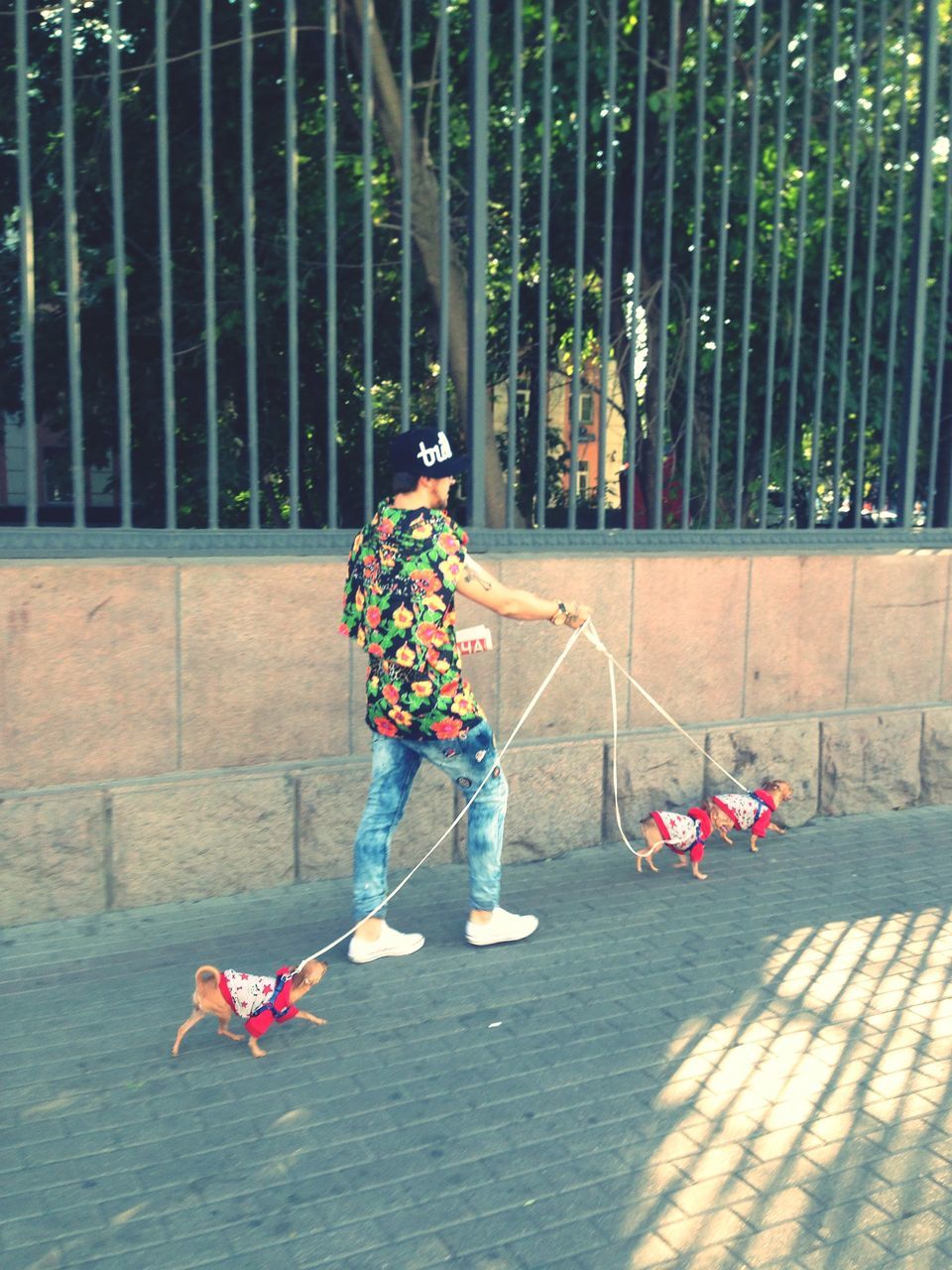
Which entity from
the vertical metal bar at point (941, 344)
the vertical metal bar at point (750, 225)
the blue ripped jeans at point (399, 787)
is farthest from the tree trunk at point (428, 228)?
the vertical metal bar at point (941, 344)

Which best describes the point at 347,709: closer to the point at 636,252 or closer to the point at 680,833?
the point at 680,833

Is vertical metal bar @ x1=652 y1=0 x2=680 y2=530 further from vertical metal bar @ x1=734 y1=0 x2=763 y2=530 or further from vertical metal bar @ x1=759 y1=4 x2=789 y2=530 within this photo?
vertical metal bar @ x1=759 y1=4 x2=789 y2=530

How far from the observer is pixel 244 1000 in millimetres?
3963

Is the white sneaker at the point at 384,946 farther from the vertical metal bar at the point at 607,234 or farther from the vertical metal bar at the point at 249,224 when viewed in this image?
the vertical metal bar at the point at 607,234

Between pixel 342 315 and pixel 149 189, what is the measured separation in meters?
1.26

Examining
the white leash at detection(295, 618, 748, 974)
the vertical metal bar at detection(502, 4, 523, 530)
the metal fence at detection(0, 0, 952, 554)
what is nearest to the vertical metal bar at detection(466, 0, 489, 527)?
the metal fence at detection(0, 0, 952, 554)

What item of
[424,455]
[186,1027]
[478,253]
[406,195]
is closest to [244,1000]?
[186,1027]

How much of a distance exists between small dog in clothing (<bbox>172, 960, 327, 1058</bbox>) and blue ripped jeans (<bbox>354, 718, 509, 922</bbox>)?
0.76 m

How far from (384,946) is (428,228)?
368 cm

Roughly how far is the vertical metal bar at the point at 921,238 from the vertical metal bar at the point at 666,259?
151 centimetres

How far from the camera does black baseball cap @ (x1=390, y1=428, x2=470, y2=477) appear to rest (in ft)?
14.7

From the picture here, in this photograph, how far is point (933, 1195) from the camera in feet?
10.7

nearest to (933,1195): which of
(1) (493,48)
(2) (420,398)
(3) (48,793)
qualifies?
(3) (48,793)

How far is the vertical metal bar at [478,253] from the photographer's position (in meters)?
6.00
